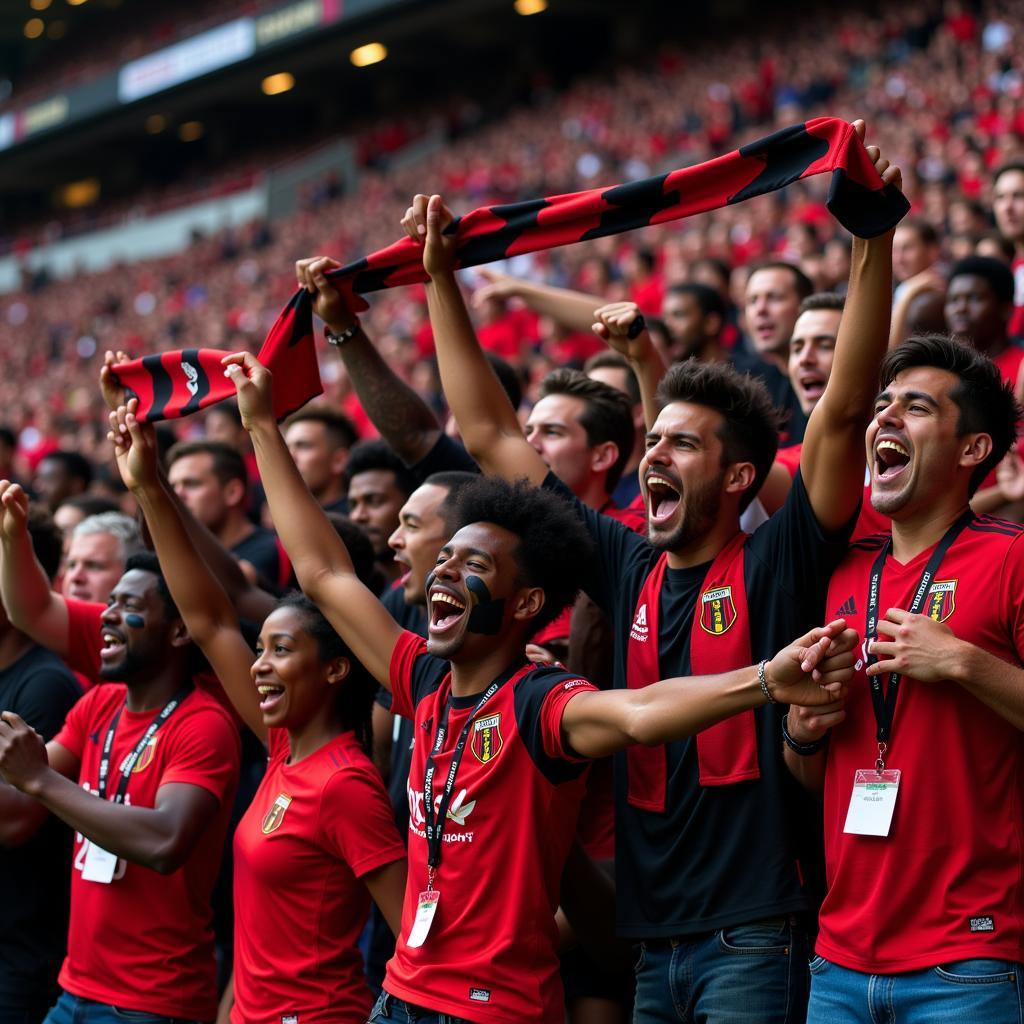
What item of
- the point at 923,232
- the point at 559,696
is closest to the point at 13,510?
the point at 559,696

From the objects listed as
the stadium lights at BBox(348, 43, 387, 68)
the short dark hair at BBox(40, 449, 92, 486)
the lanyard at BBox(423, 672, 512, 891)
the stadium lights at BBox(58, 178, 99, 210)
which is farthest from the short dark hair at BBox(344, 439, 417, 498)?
the stadium lights at BBox(58, 178, 99, 210)

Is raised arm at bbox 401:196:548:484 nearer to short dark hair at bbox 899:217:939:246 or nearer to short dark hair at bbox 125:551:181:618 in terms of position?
short dark hair at bbox 125:551:181:618

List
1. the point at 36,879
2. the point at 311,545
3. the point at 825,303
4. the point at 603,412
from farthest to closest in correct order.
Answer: the point at 825,303 → the point at 36,879 → the point at 603,412 → the point at 311,545

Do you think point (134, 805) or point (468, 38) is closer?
point (134, 805)

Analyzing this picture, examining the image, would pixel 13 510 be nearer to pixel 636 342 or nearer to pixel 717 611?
pixel 636 342

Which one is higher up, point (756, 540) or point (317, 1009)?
point (756, 540)

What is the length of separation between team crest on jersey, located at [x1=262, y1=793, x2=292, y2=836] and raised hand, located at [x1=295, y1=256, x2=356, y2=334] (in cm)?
129

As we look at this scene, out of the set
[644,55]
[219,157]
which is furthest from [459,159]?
[219,157]

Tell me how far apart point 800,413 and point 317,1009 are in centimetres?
275

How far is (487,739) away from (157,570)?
1.56m

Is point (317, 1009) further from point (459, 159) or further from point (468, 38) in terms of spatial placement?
point (468, 38)

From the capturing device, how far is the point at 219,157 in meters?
31.0

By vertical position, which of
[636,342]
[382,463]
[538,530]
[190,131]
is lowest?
[538,530]

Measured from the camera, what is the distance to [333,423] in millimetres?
6039
